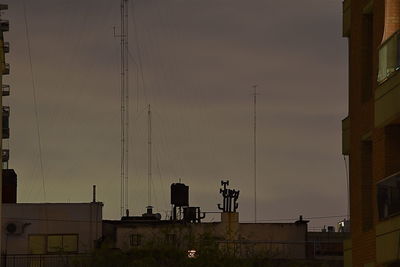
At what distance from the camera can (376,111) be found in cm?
4934

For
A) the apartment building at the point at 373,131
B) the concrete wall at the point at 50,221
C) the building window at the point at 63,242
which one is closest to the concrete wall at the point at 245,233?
the concrete wall at the point at 50,221

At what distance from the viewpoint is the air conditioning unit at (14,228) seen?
11206 cm

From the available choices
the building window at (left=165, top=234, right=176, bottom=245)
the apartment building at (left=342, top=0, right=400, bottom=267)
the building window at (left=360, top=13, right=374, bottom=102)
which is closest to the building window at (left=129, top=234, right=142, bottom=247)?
the building window at (left=165, top=234, right=176, bottom=245)

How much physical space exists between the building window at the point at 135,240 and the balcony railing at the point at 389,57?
2224 inches

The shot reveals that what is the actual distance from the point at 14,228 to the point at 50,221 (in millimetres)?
2798

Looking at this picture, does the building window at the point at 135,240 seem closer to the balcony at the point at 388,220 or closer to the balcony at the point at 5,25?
the balcony at the point at 5,25

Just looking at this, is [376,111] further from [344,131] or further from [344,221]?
[344,221]

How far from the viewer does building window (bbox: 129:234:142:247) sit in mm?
105188

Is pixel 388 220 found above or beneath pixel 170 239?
beneath

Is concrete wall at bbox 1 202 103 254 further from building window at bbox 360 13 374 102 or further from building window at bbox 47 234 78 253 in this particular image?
building window at bbox 360 13 374 102

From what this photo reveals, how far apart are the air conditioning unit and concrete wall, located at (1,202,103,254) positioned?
9 cm

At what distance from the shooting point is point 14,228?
112250mm

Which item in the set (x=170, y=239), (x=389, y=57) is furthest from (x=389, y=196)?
(x=170, y=239)

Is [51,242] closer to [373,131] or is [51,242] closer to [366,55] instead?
[366,55]
